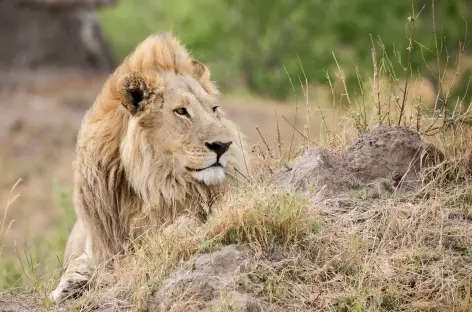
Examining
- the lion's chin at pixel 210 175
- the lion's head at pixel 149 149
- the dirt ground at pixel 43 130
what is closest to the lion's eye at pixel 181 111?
the lion's head at pixel 149 149

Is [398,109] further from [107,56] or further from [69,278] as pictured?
[107,56]

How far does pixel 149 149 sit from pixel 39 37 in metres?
15.8

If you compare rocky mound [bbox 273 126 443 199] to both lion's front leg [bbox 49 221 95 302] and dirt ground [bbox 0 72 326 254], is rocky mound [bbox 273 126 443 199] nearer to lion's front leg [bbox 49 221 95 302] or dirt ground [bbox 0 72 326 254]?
lion's front leg [bbox 49 221 95 302]

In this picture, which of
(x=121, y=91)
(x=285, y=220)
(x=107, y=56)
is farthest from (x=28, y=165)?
(x=285, y=220)

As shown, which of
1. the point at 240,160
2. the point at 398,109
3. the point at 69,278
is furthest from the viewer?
the point at 398,109

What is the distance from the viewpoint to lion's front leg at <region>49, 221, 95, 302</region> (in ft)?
17.9

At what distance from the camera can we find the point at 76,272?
575cm

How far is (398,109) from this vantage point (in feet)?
21.0

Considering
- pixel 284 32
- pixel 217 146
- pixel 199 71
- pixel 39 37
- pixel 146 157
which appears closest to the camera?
pixel 217 146

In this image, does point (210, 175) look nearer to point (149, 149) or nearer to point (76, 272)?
point (149, 149)

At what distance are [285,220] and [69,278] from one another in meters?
1.43

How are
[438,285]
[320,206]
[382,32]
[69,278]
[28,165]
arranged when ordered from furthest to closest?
[382,32] → [28,165] → [69,278] → [320,206] → [438,285]

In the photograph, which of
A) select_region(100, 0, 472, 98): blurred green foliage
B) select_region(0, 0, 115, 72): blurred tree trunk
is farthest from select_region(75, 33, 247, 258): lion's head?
→ select_region(0, 0, 115, 72): blurred tree trunk

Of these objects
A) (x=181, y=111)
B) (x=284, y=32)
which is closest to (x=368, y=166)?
(x=181, y=111)
